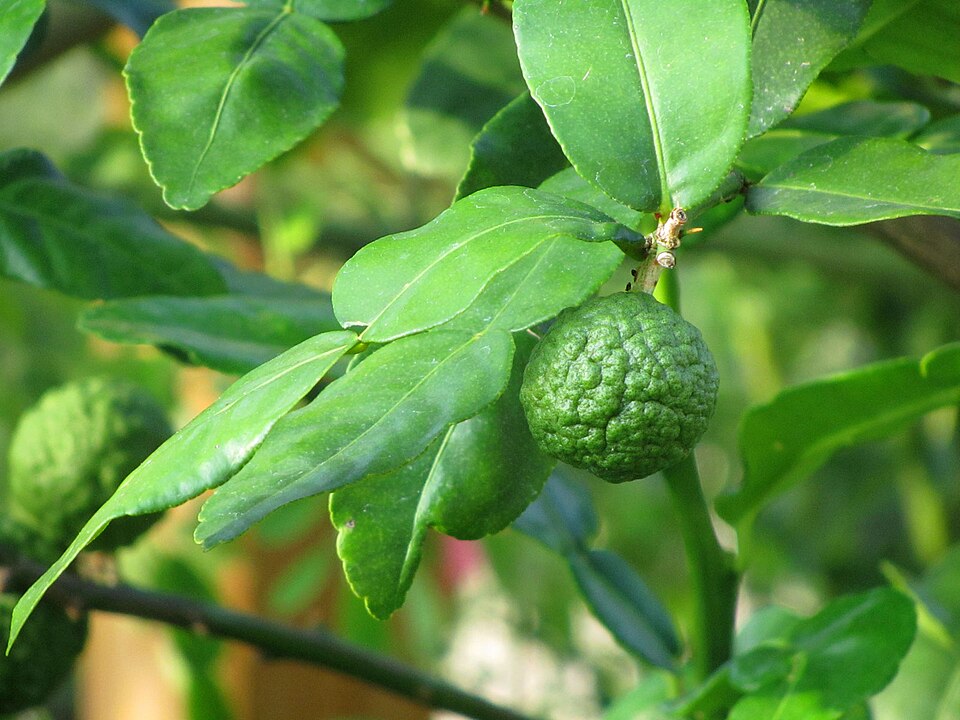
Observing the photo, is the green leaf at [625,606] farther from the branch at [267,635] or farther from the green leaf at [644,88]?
the green leaf at [644,88]

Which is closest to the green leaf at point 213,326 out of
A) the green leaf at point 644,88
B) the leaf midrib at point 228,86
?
the leaf midrib at point 228,86

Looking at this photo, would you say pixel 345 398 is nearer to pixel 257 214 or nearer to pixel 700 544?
pixel 700 544

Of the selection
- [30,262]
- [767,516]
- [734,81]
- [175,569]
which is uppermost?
[734,81]

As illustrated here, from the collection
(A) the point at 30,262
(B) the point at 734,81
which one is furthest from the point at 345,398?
(A) the point at 30,262

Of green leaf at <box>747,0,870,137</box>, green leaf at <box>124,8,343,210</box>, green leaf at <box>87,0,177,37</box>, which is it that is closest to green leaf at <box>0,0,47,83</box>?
green leaf at <box>124,8,343,210</box>

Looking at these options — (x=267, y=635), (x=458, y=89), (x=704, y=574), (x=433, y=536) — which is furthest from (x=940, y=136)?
(x=433, y=536)

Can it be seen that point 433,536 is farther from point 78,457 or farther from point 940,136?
point 940,136

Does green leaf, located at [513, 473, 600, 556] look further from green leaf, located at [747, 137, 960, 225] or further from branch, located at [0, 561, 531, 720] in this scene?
green leaf, located at [747, 137, 960, 225]
